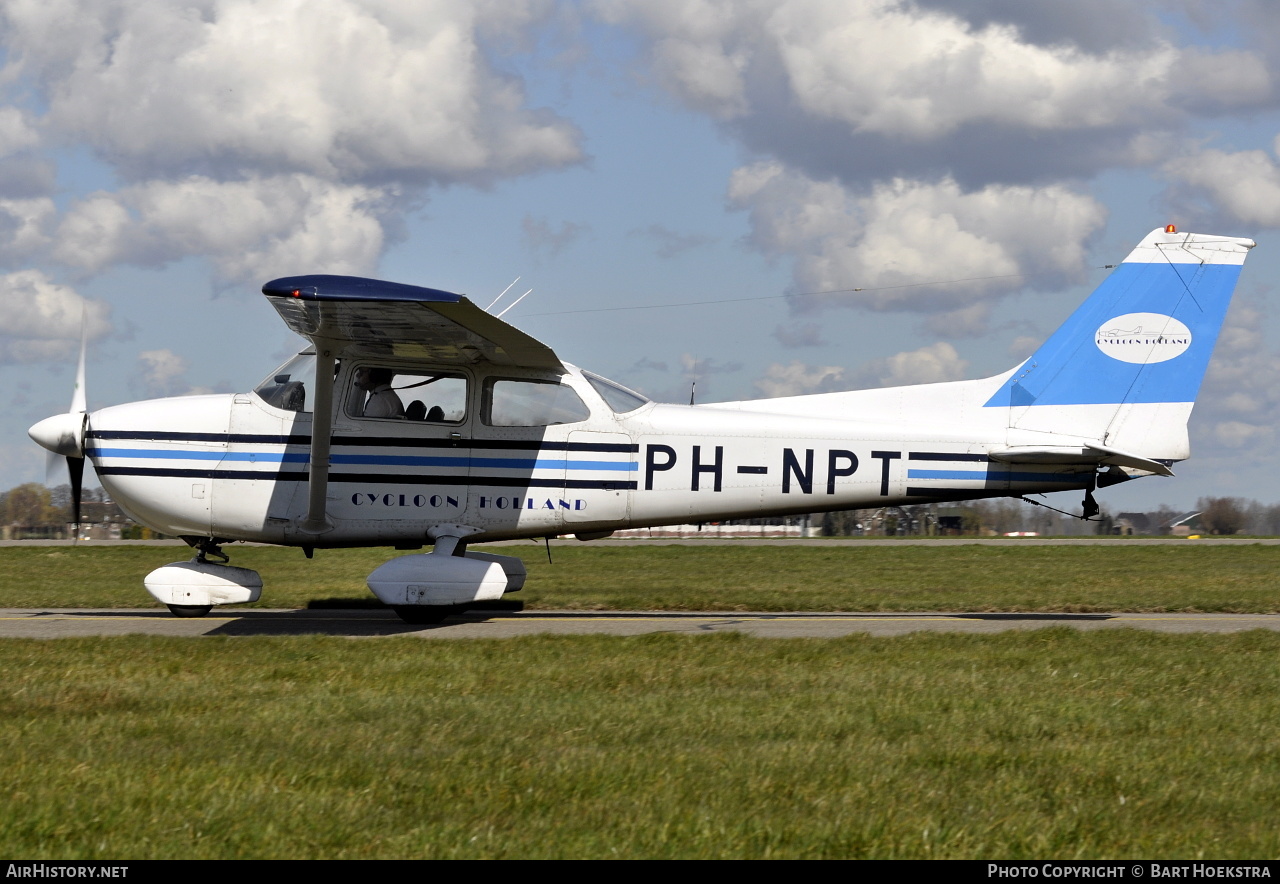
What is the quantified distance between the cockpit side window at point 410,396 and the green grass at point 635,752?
11.1 ft

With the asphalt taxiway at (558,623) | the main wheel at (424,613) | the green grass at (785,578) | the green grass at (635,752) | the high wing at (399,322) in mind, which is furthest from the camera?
the green grass at (785,578)

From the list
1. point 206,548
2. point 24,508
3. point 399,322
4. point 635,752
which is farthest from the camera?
point 24,508

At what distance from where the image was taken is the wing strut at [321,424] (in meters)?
10.7

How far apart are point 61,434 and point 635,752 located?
8.24 m

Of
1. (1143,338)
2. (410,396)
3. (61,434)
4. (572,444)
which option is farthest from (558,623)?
(1143,338)

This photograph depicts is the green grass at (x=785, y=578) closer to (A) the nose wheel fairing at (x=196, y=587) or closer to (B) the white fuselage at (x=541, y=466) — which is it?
(A) the nose wheel fairing at (x=196, y=587)

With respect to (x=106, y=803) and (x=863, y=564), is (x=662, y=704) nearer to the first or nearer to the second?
(x=106, y=803)

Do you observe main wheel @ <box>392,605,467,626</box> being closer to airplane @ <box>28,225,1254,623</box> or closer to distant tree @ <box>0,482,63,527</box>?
airplane @ <box>28,225,1254,623</box>

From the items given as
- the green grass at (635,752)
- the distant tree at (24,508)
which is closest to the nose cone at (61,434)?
the green grass at (635,752)

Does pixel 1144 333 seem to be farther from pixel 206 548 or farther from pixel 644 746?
pixel 206 548

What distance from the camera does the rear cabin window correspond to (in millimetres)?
11266

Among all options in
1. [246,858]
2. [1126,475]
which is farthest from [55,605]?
[1126,475]

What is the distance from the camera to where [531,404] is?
11320mm

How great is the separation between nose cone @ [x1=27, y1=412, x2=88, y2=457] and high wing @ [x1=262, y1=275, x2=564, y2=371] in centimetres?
245
